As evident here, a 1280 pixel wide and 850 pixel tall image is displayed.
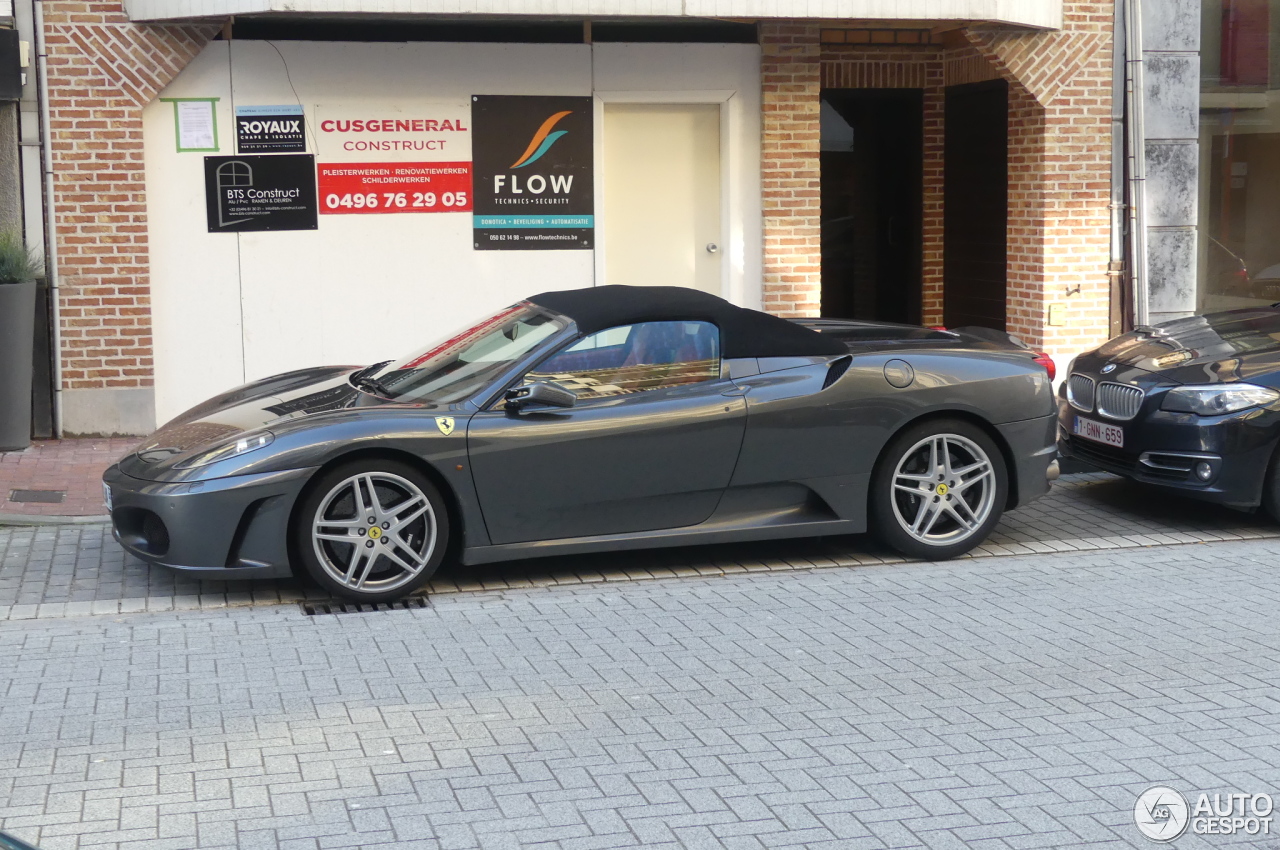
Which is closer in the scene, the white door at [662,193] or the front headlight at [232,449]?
the front headlight at [232,449]

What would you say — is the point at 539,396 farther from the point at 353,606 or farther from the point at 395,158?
the point at 395,158

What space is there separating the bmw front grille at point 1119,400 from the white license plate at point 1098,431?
0.08m

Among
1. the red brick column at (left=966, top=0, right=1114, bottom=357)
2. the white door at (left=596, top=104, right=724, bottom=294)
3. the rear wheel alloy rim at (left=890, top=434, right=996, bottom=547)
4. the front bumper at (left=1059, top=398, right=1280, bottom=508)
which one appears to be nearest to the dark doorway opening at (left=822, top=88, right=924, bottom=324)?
the red brick column at (left=966, top=0, right=1114, bottom=357)

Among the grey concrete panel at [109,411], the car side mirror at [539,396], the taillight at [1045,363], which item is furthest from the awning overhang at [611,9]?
the car side mirror at [539,396]

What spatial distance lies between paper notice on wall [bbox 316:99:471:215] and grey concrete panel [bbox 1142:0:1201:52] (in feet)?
19.3

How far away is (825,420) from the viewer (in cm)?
702

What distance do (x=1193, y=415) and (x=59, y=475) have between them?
23.3 ft

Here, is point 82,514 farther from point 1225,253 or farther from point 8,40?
point 1225,253

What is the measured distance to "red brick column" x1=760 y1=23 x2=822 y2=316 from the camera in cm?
1210

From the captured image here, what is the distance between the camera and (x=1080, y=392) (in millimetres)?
8844

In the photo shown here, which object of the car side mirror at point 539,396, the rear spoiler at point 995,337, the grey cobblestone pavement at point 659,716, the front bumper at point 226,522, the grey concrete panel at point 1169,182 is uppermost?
the grey concrete panel at point 1169,182

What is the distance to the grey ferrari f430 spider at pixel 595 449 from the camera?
641cm

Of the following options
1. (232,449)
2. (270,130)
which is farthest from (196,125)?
(232,449)

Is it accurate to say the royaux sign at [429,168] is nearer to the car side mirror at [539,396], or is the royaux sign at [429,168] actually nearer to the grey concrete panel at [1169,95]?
the grey concrete panel at [1169,95]
